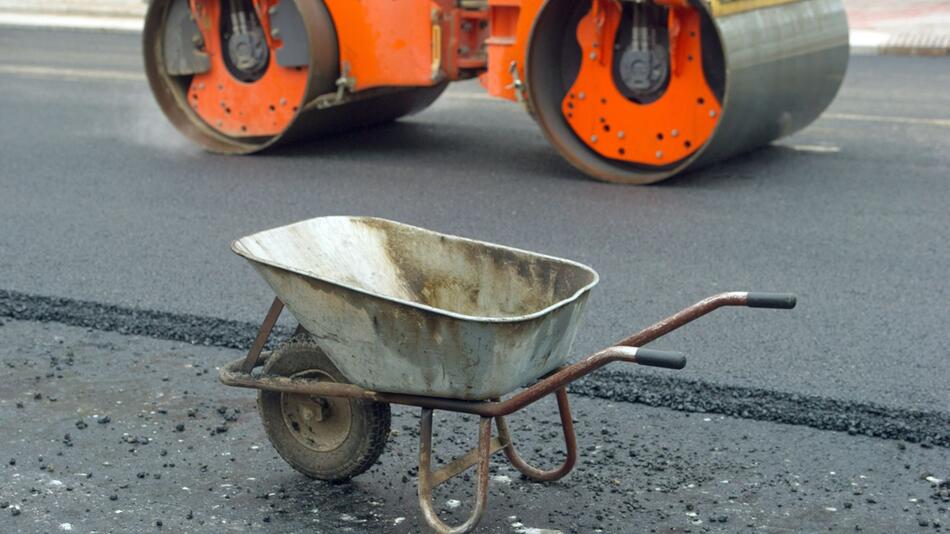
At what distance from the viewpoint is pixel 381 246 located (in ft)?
14.8

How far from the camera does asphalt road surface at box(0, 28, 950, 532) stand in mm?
4453

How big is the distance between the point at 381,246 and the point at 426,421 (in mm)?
805

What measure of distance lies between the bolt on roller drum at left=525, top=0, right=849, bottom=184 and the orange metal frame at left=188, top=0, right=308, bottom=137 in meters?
1.68

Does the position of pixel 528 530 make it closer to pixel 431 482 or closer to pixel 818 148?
pixel 431 482

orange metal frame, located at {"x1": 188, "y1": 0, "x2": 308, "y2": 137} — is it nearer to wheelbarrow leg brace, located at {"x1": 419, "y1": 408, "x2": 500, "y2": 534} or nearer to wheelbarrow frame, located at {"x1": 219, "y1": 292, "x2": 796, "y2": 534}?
wheelbarrow frame, located at {"x1": 219, "y1": 292, "x2": 796, "y2": 534}

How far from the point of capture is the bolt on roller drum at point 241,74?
8.84m

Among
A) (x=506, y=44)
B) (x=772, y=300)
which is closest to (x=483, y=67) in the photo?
(x=506, y=44)

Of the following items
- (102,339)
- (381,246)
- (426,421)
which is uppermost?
(381,246)

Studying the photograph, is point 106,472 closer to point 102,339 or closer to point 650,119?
point 102,339

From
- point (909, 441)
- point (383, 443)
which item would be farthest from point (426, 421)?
point (909, 441)

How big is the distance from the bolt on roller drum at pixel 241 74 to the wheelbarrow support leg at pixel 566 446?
491cm

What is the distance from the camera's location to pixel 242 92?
9164 mm

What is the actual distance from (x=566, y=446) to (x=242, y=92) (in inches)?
218

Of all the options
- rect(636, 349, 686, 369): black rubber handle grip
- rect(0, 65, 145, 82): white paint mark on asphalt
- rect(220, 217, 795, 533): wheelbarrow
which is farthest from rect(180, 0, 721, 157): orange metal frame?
rect(636, 349, 686, 369): black rubber handle grip
